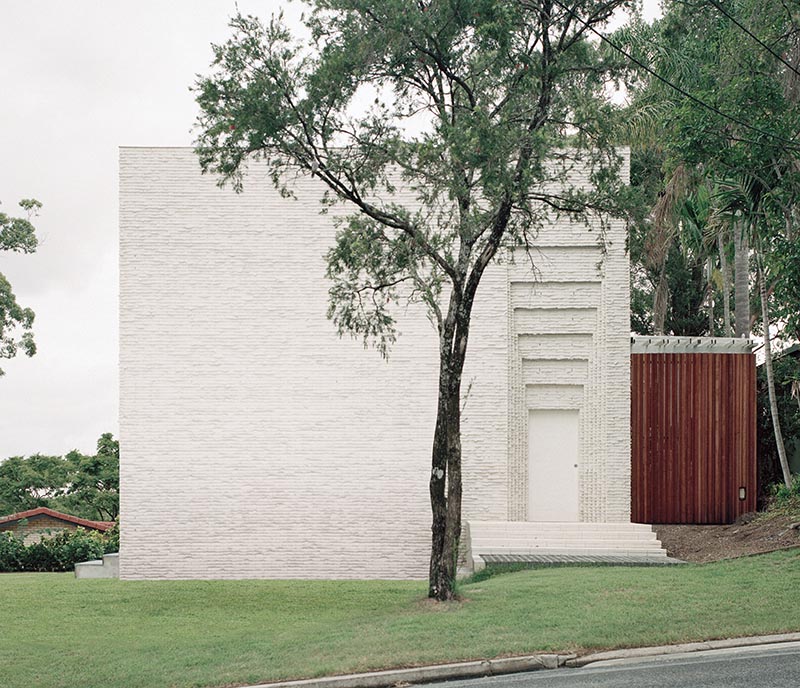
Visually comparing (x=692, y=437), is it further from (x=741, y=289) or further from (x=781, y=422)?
(x=741, y=289)

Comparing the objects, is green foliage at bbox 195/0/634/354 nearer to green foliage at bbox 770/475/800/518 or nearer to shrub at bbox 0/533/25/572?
green foliage at bbox 770/475/800/518

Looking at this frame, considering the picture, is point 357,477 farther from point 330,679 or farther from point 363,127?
point 330,679

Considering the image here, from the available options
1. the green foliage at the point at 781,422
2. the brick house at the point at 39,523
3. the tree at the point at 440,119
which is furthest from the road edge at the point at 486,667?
the brick house at the point at 39,523

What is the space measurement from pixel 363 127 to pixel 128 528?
10.9m

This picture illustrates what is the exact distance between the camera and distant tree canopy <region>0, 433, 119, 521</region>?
3678 cm

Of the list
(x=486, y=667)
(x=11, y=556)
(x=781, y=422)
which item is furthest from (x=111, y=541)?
(x=486, y=667)

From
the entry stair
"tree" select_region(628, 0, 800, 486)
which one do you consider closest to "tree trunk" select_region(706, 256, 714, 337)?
the entry stair

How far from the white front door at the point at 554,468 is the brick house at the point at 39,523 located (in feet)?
51.0

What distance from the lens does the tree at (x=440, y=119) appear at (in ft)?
43.3

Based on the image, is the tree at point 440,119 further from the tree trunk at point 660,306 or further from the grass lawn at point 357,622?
the tree trunk at point 660,306

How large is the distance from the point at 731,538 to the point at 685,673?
474 inches

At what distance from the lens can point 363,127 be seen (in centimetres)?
1416

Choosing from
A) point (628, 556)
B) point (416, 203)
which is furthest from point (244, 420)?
point (628, 556)

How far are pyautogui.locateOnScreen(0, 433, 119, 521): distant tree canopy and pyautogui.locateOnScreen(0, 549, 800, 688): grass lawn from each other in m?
19.2
